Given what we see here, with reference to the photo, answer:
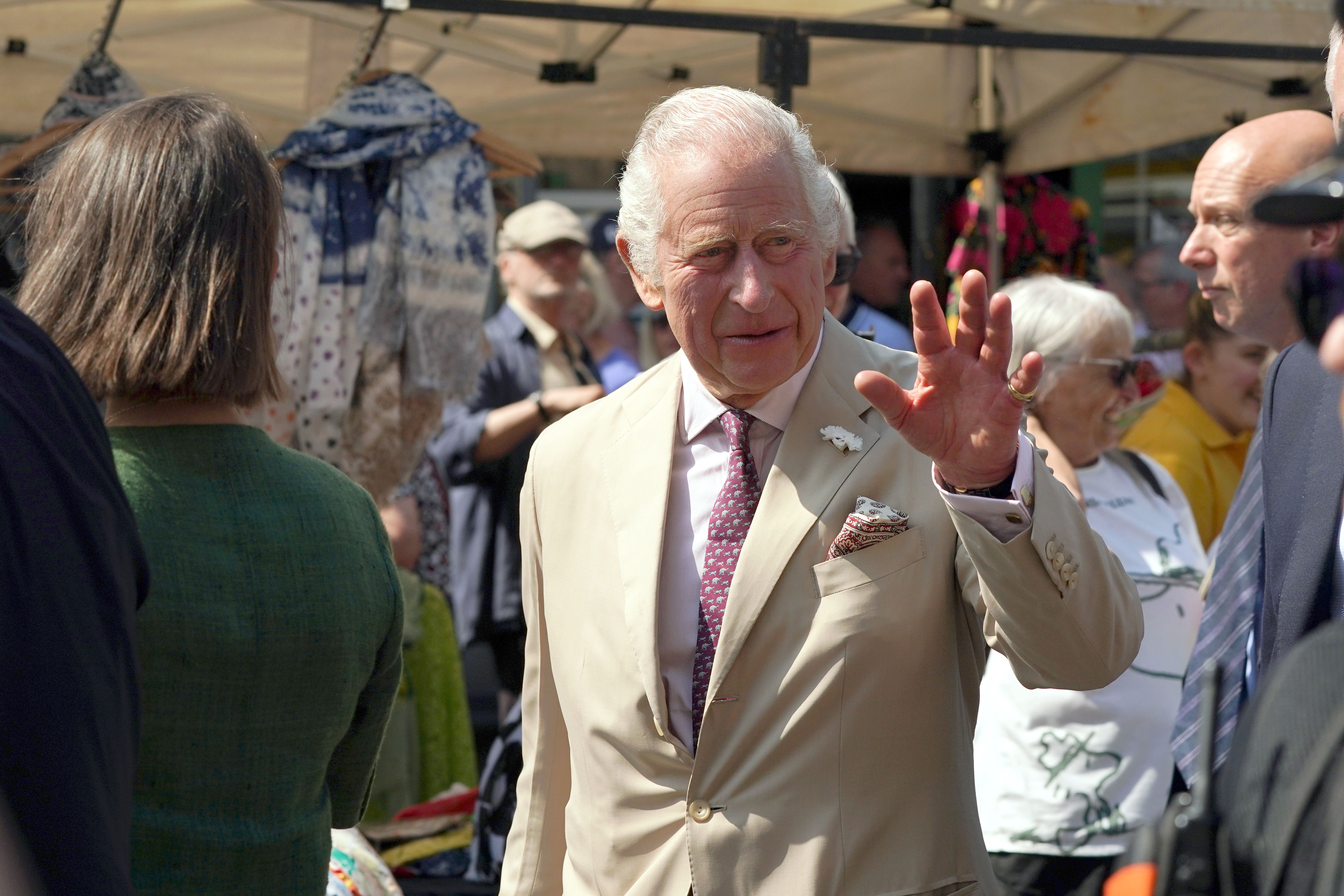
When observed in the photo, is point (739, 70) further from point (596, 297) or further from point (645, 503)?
point (645, 503)

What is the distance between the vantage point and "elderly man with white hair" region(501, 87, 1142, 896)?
69.8 inches

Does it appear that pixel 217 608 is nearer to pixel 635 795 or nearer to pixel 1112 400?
pixel 635 795

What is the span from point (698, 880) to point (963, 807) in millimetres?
422

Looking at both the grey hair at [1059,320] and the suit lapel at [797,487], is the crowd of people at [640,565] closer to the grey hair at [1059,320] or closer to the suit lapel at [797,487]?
the suit lapel at [797,487]

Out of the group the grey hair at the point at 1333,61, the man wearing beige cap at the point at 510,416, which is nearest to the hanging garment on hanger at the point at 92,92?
the man wearing beige cap at the point at 510,416

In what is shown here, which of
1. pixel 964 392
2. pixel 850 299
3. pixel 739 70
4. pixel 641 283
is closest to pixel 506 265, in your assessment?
pixel 739 70

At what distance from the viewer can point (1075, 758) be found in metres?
3.09

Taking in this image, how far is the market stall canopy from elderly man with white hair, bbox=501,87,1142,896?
2661mm

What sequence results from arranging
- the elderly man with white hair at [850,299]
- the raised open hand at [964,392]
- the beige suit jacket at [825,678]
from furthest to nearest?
the elderly man with white hair at [850,299] → the beige suit jacket at [825,678] → the raised open hand at [964,392]

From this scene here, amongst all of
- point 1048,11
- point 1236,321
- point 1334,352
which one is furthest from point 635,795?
point 1048,11

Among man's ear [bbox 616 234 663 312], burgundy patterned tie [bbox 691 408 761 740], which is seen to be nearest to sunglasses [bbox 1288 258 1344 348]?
burgundy patterned tie [bbox 691 408 761 740]

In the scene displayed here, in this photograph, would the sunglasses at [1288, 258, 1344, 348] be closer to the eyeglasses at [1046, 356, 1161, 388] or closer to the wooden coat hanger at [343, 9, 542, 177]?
the eyeglasses at [1046, 356, 1161, 388]

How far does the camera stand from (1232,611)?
2275 mm

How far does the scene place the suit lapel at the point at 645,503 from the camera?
205 centimetres
